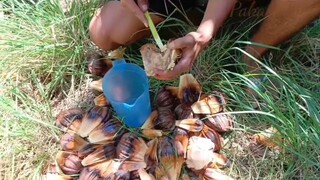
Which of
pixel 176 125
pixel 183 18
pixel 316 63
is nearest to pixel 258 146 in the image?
pixel 176 125

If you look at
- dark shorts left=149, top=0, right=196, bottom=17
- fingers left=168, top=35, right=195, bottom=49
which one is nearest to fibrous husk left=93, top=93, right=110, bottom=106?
dark shorts left=149, top=0, right=196, bottom=17

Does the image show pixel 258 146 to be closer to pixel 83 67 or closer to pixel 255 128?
pixel 255 128

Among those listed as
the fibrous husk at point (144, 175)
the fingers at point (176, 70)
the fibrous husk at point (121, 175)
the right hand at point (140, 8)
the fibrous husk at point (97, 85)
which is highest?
the right hand at point (140, 8)

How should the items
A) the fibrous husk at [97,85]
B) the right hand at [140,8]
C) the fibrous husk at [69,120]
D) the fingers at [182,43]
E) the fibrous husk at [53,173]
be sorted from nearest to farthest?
the fingers at [182,43] < the right hand at [140,8] < the fibrous husk at [53,173] < the fibrous husk at [69,120] < the fibrous husk at [97,85]

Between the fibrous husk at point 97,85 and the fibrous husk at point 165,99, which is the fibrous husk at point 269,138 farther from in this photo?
the fibrous husk at point 97,85

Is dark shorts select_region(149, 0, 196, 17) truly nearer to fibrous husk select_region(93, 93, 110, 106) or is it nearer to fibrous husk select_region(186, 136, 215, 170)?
fibrous husk select_region(93, 93, 110, 106)

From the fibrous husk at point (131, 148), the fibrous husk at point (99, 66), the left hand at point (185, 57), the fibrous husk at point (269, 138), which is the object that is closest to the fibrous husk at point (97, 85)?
the fibrous husk at point (99, 66)
